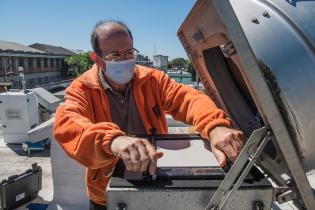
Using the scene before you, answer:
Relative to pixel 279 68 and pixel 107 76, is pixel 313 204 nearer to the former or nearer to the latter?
pixel 279 68

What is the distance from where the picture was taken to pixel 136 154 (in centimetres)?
128

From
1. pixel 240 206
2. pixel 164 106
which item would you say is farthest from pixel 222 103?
pixel 240 206

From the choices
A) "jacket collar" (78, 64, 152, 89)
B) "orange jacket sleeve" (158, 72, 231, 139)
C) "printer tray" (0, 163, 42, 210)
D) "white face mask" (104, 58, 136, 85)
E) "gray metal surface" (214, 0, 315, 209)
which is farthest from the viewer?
"printer tray" (0, 163, 42, 210)

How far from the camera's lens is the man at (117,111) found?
1.42 meters

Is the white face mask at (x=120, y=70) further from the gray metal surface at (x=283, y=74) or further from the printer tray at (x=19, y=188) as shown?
the printer tray at (x=19, y=188)

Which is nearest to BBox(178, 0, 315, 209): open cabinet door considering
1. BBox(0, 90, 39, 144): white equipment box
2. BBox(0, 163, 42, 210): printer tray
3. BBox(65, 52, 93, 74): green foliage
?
BBox(0, 163, 42, 210): printer tray

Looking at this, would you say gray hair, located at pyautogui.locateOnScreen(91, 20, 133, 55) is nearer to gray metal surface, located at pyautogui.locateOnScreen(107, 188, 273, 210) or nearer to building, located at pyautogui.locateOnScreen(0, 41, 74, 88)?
gray metal surface, located at pyautogui.locateOnScreen(107, 188, 273, 210)

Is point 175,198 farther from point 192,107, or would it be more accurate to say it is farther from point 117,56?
point 117,56

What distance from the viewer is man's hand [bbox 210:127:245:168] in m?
1.41

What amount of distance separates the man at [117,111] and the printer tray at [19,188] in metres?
3.09

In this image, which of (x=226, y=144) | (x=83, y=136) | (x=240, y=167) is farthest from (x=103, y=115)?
(x=240, y=167)

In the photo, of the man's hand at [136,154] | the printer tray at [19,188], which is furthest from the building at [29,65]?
the man's hand at [136,154]

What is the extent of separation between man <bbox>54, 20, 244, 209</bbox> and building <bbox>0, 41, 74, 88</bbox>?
A: 27.3m

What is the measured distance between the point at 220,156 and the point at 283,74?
0.54m
